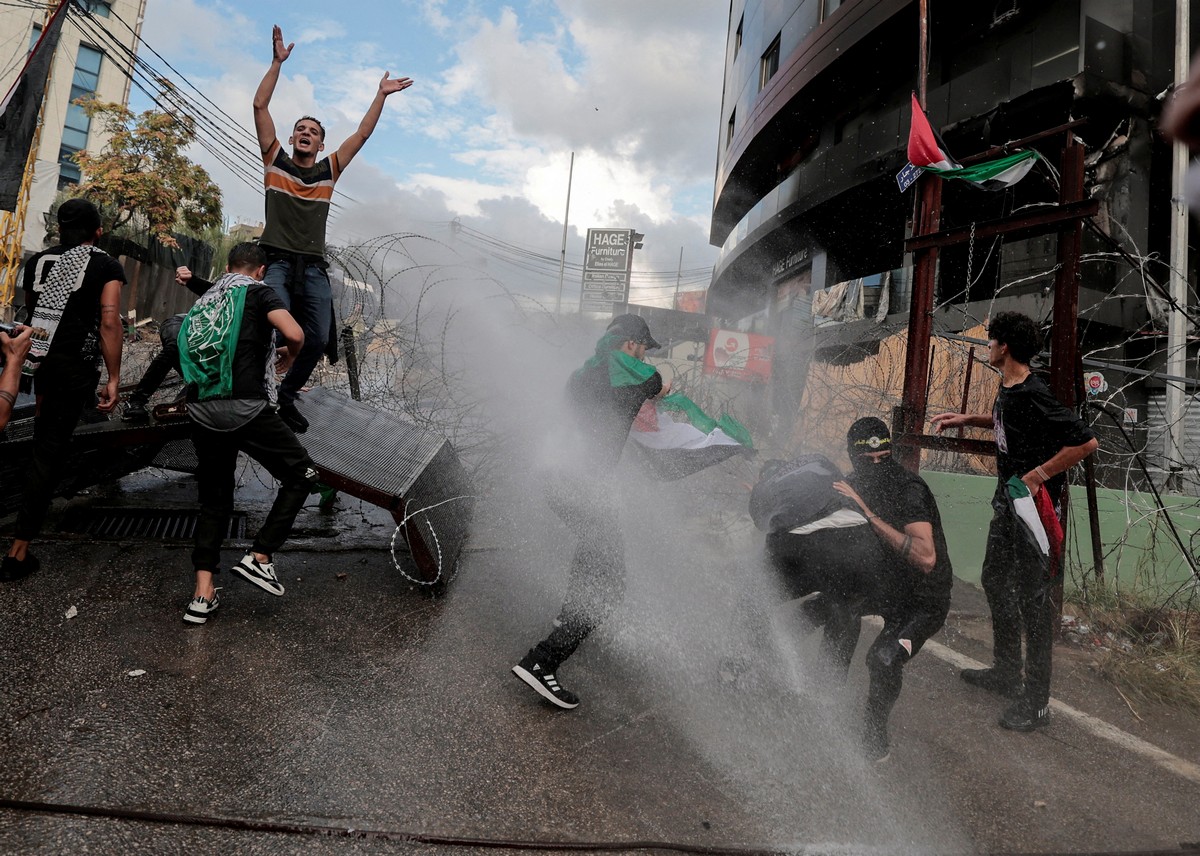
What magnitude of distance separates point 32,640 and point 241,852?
5.93 ft

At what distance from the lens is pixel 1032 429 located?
3.18m

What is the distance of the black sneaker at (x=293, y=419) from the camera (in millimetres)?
3846

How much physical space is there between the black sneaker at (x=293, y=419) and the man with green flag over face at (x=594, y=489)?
1.61 m

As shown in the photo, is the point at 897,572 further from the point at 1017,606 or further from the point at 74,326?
the point at 74,326

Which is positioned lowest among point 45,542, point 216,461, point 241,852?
point 241,852

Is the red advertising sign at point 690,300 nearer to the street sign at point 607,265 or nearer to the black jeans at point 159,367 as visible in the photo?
the street sign at point 607,265

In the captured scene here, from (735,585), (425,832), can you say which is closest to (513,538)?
(735,585)

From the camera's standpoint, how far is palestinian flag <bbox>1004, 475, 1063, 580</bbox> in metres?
3.10

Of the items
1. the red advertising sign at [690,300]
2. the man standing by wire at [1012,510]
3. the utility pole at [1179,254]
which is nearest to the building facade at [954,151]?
the utility pole at [1179,254]

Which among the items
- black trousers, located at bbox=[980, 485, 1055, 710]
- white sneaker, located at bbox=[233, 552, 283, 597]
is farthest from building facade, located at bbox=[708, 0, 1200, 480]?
white sneaker, located at bbox=[233, 552, 283, 597]

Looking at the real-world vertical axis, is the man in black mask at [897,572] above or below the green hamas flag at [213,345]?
below

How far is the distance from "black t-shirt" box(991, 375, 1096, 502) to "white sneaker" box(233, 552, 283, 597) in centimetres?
352

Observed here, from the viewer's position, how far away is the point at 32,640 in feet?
9.31

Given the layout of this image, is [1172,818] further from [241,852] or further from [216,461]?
[216,461]
